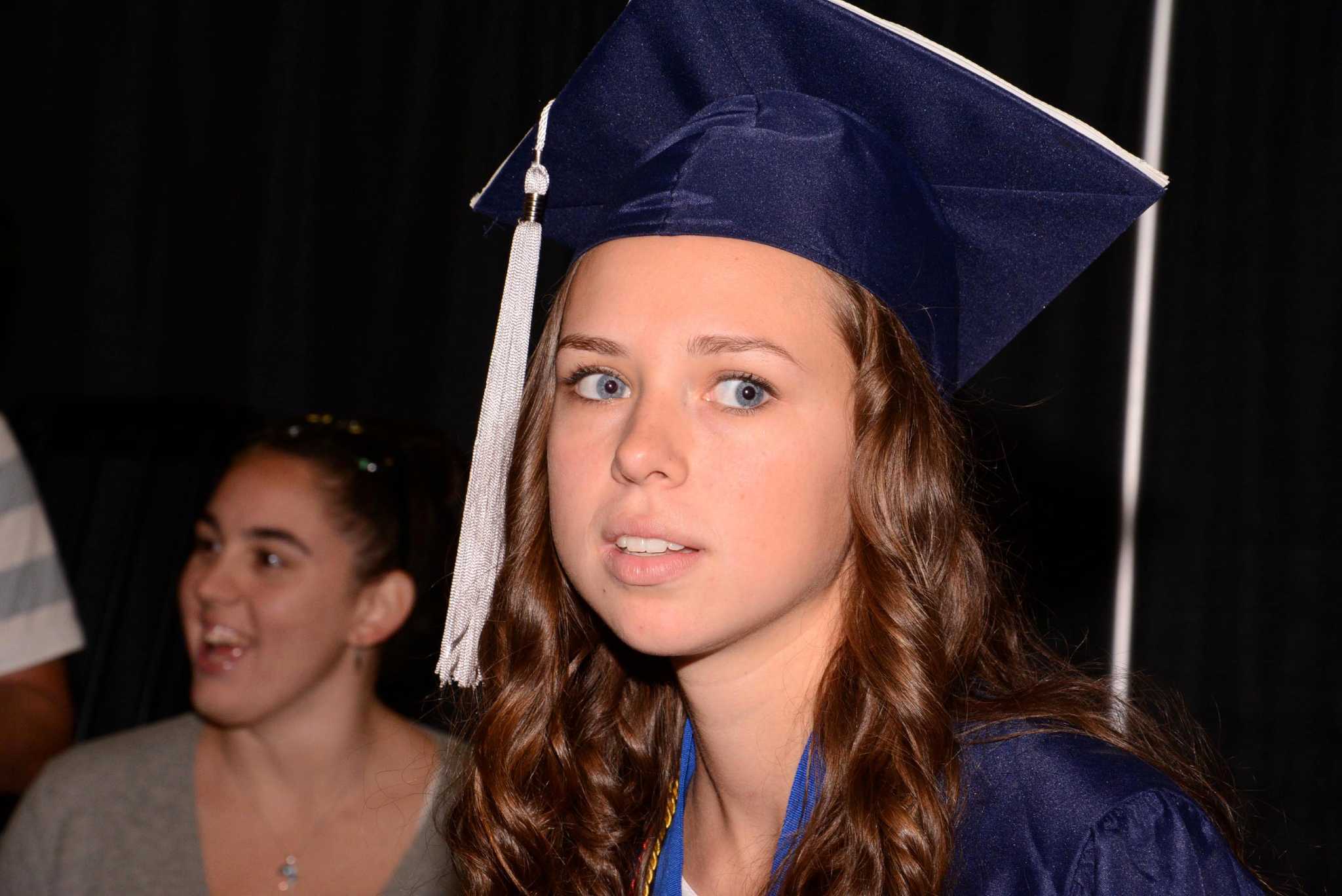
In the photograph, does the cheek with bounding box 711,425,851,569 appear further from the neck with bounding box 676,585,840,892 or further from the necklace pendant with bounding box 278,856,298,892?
the necklace pendant with bounding box 278,856,298,892

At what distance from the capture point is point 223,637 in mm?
2066

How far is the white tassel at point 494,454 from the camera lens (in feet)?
4.44

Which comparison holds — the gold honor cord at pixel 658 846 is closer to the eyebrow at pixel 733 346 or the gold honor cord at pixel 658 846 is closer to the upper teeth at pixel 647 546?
the upper teeth at pixel 647 546

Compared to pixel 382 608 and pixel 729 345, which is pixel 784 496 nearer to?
pixel 729 345

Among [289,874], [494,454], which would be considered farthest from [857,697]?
[289,874]

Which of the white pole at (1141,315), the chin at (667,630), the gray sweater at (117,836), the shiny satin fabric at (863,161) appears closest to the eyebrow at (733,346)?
the shiny satin fabric at (863,161)

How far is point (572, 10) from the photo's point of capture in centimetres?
297

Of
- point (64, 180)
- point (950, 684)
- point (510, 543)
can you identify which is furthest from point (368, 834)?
point (64, 180)

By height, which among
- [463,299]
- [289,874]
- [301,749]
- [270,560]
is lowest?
[289,874]

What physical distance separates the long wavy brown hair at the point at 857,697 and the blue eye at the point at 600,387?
0.55 feet

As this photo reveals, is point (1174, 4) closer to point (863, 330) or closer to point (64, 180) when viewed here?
point (863, 330)

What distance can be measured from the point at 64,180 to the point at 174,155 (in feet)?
1.03

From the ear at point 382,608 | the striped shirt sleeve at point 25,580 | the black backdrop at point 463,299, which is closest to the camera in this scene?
the striped shirt sleeve at point 25,580

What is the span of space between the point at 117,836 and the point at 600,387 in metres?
1.25
